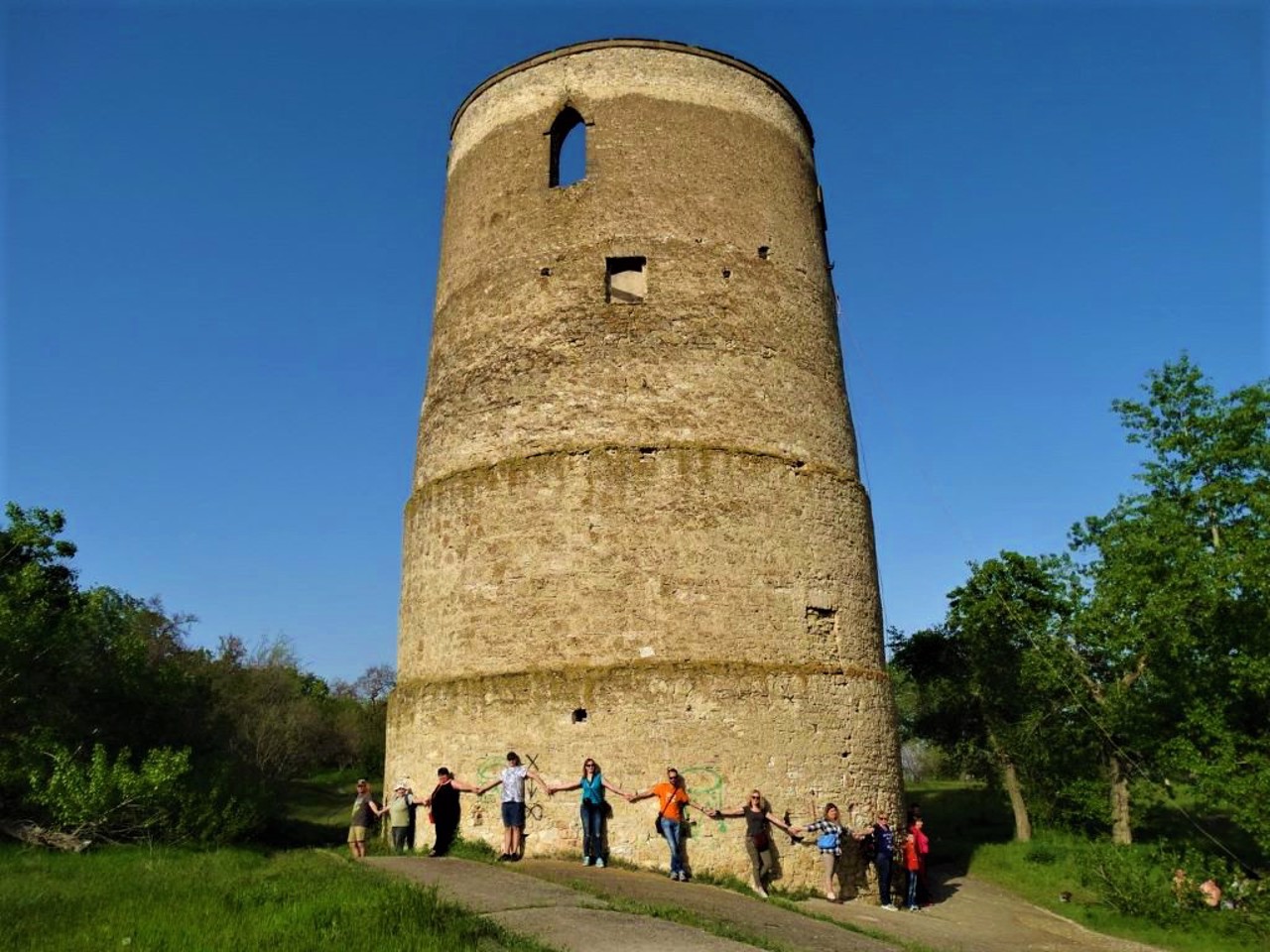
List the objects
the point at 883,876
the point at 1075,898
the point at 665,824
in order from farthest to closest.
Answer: the point at 1075,898 → the point at 883,876 → the point at 665,824

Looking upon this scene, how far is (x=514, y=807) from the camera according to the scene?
34.6 ft

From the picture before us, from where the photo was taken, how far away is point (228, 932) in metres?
6.13

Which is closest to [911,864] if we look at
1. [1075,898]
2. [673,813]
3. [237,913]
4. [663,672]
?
[673,813]

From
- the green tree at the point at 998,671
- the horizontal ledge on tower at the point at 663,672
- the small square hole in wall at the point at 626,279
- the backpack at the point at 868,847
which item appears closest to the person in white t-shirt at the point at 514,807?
the horizontal ledge on tower at the point at 663,672

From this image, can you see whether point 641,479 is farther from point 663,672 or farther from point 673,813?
point 673,813

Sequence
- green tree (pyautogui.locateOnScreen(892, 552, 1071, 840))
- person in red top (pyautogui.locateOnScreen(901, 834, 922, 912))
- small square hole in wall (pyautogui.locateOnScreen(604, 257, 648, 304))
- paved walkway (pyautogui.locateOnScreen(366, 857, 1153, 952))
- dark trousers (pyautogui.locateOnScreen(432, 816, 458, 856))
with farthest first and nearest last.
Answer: green tree (pyautogui.locateOnScreen(892, 552, 1071, 840)) → small square hole in wall (pyautogui.locateOnScreen(604, 257, 648, 304)) → person in red top (pyautogui.locateOnScreen(901, 834, 922, 912)) → dark trousers (pyautogui.locateOnScreen(432, 816, 458, 856)) → paved walkway (pyautogui.locateOnScreen(366, 857, 1153, 952))

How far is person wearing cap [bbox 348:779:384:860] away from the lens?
36.1ft

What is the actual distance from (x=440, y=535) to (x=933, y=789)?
29951 mm

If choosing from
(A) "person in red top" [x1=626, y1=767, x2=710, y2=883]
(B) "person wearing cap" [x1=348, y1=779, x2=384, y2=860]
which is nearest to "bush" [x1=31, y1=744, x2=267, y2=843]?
(B) "person wearing cap" [x1=348, y1=779, x2=384, y2=860]

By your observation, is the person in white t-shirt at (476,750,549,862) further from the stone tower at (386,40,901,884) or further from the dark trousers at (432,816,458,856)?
the dark trousers at (432,816,458,856)

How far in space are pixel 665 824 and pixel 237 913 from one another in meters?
4.68

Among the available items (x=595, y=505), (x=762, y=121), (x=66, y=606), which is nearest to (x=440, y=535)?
(x=595, y=505)

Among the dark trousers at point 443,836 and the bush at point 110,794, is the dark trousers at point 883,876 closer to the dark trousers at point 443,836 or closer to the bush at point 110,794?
the dark trousers at point 443,836

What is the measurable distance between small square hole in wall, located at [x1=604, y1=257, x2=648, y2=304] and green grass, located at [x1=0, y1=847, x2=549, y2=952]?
802cm
